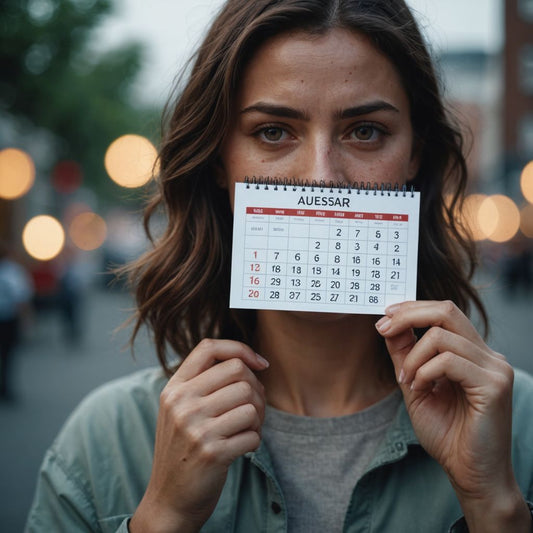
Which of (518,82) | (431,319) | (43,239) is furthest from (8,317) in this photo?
(518,82)

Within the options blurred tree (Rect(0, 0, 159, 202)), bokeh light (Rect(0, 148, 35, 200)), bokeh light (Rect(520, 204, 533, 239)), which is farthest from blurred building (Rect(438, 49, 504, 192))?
bokeh light (Rect(0, 148, 35, 200))

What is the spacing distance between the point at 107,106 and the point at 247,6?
20439mm

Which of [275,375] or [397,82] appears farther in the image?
[275,375]

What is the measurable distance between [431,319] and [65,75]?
643 inches

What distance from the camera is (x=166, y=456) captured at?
5.69 feet

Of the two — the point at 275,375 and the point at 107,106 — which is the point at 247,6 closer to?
the point at 275,375

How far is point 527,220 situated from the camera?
35.7 m

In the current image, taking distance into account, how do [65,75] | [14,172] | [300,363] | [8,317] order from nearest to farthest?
[300,363] < [8,317] < [65,75] < [14,172]

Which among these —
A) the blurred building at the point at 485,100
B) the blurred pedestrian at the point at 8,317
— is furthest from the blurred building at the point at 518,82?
the blurred pedestrian at the point at 8,317

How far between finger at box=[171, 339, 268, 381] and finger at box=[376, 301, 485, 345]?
0.40 metres

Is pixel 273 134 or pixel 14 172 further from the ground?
pixel 14 172

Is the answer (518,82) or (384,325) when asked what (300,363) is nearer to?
(384,325)

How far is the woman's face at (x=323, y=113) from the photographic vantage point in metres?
1.92

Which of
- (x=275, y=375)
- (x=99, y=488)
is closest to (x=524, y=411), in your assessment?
(x=275, y=375)
